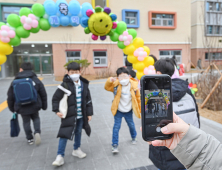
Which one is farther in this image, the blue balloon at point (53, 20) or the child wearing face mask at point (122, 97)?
the blue balloon at point (53, 20)

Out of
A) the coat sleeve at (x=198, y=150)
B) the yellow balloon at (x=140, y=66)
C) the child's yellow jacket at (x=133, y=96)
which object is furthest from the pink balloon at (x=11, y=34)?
the coat sleeve at (x=198, y=150)

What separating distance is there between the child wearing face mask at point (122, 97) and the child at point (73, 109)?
0.51 metres

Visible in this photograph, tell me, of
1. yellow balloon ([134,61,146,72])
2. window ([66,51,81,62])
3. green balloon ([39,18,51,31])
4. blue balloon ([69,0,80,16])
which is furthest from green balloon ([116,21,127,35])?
window ([66,51,81,62])

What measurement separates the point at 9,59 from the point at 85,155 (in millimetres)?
18681

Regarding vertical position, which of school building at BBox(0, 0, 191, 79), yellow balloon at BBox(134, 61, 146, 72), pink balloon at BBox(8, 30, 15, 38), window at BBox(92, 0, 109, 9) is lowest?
yellow balloon at BBox(134, 61, 146, 72)

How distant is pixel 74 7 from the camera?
12.2 feet

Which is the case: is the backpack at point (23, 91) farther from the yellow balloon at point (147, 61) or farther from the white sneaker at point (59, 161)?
the yellow balloon at point (147, 61)

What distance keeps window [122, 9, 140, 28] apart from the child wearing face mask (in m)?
16.1

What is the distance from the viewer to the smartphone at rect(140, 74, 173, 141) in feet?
3.70

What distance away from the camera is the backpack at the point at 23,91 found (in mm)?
3354

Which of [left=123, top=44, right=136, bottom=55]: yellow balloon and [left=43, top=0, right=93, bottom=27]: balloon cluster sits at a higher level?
[left=43, top=0, right=93, bottom=27]: balloon cluster

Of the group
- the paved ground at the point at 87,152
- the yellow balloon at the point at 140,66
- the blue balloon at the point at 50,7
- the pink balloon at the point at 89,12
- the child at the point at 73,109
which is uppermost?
the blue balloon at the point at 50,7

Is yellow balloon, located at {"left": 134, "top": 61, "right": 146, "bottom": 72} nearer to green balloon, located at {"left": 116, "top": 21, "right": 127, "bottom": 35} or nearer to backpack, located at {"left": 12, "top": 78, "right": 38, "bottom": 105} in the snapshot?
green balloon, located at {"left": 116, "top": 21, "right": 127, "bottom": 35}

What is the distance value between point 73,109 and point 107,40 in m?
16.1
